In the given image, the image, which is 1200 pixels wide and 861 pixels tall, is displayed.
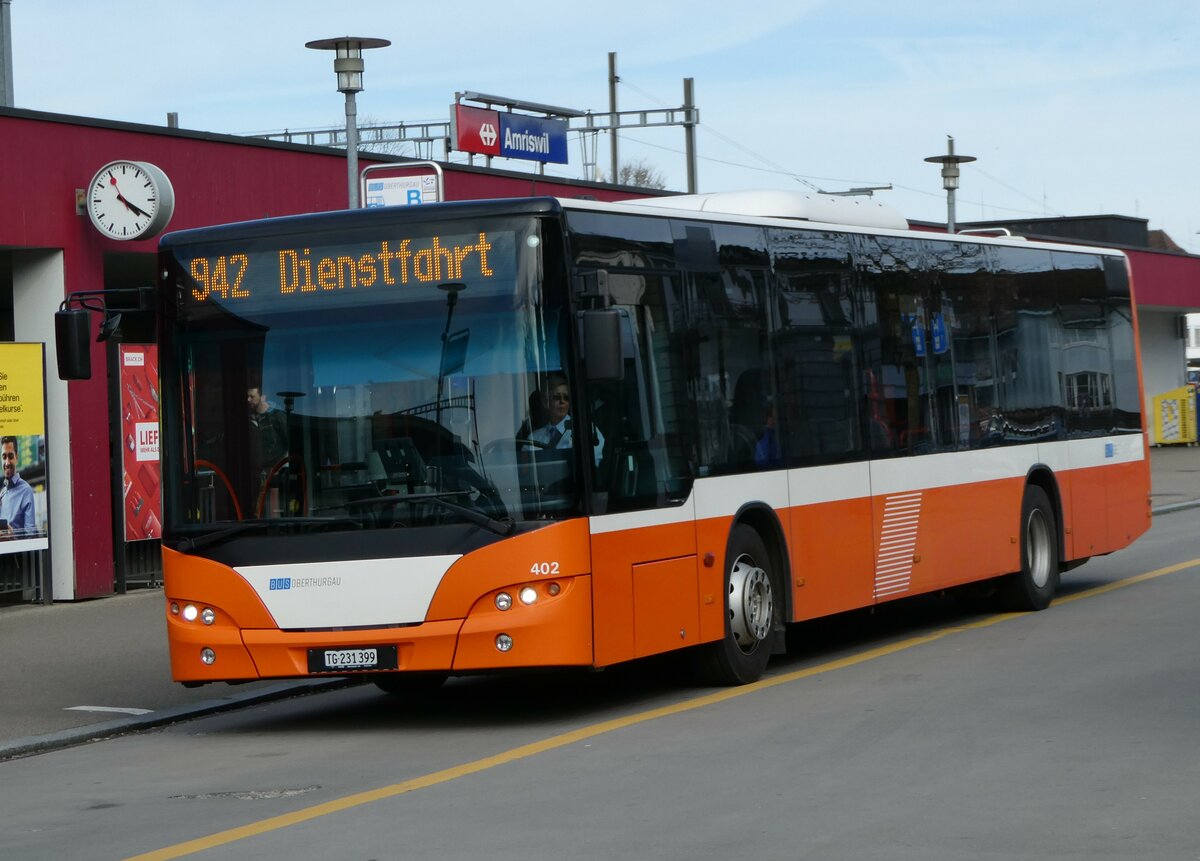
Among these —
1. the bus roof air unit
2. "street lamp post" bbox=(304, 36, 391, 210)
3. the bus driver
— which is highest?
"street lamp post" bbox=(304, 36, 391, 210)

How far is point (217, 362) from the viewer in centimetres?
1089

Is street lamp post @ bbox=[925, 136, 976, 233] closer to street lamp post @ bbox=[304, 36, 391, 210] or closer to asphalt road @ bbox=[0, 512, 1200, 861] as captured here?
street lamp post @ bbox=[304, 36, 391, 210]

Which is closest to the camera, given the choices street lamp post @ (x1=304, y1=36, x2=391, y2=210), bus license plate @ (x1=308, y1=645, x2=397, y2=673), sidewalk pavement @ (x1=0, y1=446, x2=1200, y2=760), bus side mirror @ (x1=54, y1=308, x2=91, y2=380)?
bus license plate @ (x1=308, y1=645, x2=397, y2=673)

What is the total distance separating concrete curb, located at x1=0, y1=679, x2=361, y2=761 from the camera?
1111 centimetres

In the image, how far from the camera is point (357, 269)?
10617 mm

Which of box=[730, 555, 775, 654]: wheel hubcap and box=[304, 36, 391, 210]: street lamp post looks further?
box=[304, 36, 391, 210]: street lamp post

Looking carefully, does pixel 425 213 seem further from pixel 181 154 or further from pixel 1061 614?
pixel 181 154

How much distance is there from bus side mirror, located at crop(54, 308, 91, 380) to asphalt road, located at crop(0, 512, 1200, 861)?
2137mm

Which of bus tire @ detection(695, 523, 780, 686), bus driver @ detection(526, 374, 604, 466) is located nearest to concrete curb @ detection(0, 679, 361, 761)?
bus tire @ detection(695, 523, 780, 686)

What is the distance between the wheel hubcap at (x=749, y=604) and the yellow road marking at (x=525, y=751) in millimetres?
302

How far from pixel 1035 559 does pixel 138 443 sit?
900cm

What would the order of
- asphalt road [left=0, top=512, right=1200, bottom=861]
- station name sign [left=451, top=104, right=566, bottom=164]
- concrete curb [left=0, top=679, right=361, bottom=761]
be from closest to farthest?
asphalt road [left=0, top=512, right=1200, bottom=861], concrete curb [left=0, top=679, right=361, bottom=761], station name sign [left=451, top=104, right=566, bottom=164]

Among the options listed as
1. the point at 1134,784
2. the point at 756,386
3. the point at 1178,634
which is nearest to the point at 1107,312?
the point at 1178,634

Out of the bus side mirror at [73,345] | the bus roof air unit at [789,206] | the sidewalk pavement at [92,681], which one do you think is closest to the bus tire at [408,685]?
the sidewalk pavement at [92,681]
